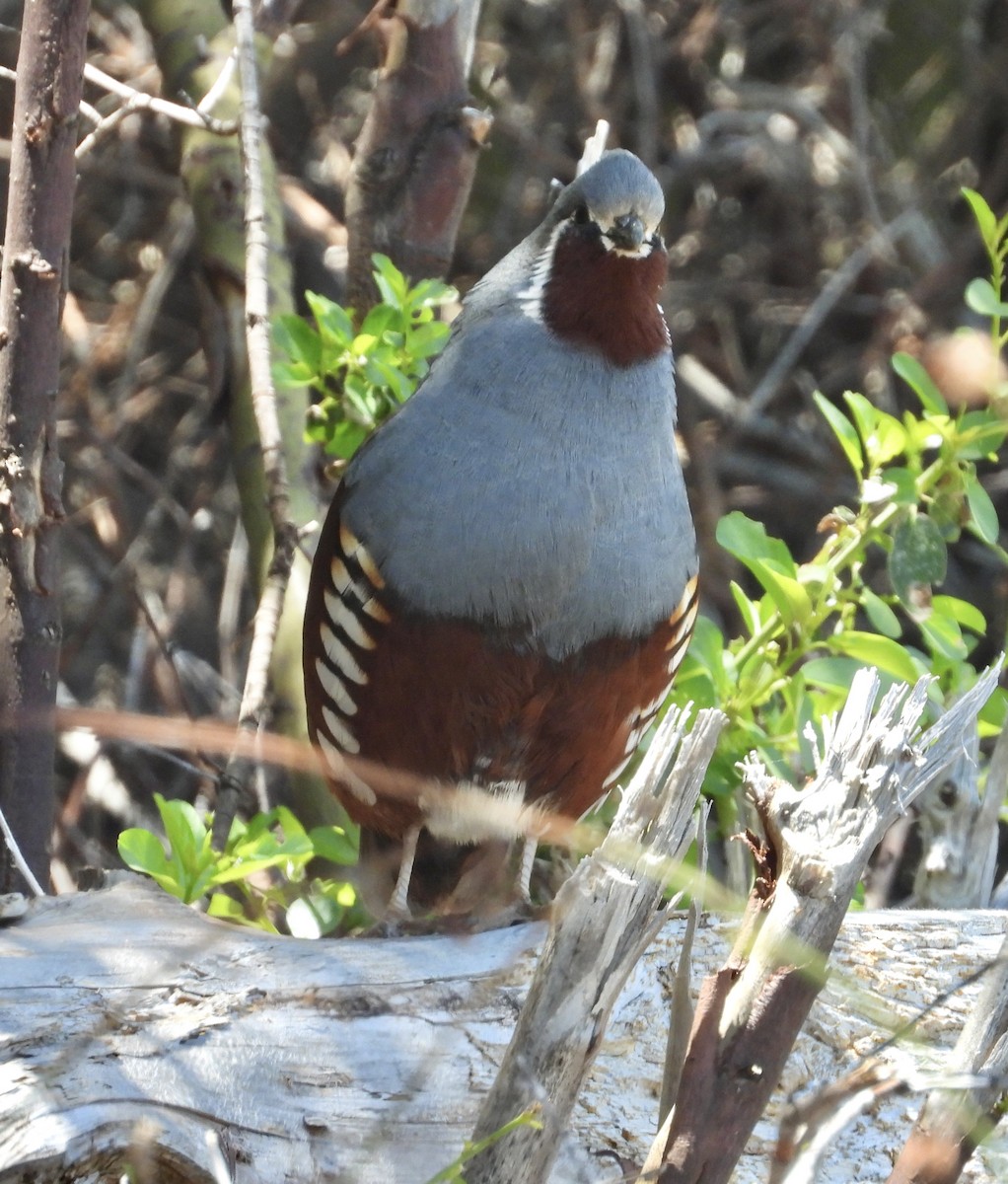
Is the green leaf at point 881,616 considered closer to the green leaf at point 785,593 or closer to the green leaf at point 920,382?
the green leaf at point 785,593

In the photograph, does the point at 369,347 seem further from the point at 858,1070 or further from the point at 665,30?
the point at 665,30

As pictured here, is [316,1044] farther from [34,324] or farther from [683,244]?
[683,244]

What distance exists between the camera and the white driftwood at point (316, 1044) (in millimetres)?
2053

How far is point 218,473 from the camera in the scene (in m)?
5.52

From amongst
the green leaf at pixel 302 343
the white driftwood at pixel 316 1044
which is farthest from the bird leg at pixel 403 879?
the green leaf at pixel 302 343

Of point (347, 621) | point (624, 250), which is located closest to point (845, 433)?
point (624, 250)

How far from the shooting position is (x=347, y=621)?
314 cm

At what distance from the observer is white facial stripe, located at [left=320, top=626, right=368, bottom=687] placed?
10.3 ft

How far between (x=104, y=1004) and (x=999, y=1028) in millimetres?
1259

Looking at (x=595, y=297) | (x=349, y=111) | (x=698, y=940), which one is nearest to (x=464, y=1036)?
(x=698, y=940)

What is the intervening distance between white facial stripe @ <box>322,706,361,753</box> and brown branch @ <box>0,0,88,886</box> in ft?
1.98

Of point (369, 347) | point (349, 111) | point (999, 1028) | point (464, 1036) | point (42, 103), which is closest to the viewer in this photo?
point (999, 1028)

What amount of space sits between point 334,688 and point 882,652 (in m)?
1.19

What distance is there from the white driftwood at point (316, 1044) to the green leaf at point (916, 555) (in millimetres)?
921
